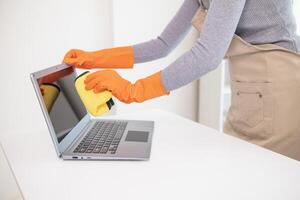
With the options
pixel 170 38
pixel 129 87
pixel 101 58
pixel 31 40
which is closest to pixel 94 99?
pixel 129 87

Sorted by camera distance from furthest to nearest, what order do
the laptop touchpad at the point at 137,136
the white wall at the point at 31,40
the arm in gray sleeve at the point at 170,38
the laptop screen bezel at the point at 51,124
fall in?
1. the white wall at the point at 31,40
2. the arm in gray sleeve at the point at 170,38
3. the laptop touchpad at the point at 137,136
4. the laptop screen bezel at the point at 51,124

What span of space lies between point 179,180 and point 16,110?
4.05ft

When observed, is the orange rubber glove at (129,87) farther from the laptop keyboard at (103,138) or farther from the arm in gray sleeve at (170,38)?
the arm in gray sleeve at (170,38)

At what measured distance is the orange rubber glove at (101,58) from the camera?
0.96 m

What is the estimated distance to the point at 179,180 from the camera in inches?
24.1

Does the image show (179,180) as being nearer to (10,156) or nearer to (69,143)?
(69,143)

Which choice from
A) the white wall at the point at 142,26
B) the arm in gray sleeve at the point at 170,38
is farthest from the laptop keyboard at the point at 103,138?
the white wall at the point at 142,26

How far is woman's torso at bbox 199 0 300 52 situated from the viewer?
33.5 inches

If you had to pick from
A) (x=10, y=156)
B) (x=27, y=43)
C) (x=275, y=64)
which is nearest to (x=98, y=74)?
(x=10, y=156)

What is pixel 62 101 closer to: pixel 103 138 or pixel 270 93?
pixel 103 138

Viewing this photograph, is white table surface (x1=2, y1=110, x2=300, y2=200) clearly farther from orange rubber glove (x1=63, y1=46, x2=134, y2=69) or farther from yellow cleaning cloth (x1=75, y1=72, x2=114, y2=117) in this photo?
orange rubber glove (x1=63, y1=46, x2=134, y2=69)

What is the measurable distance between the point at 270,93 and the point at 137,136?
395 millimetres

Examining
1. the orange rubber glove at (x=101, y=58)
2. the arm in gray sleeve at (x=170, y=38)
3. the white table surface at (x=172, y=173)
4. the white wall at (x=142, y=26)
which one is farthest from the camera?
the white wall at (x=142, y=26)

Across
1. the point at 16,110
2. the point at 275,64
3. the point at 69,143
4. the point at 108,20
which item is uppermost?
the point at 108,20
